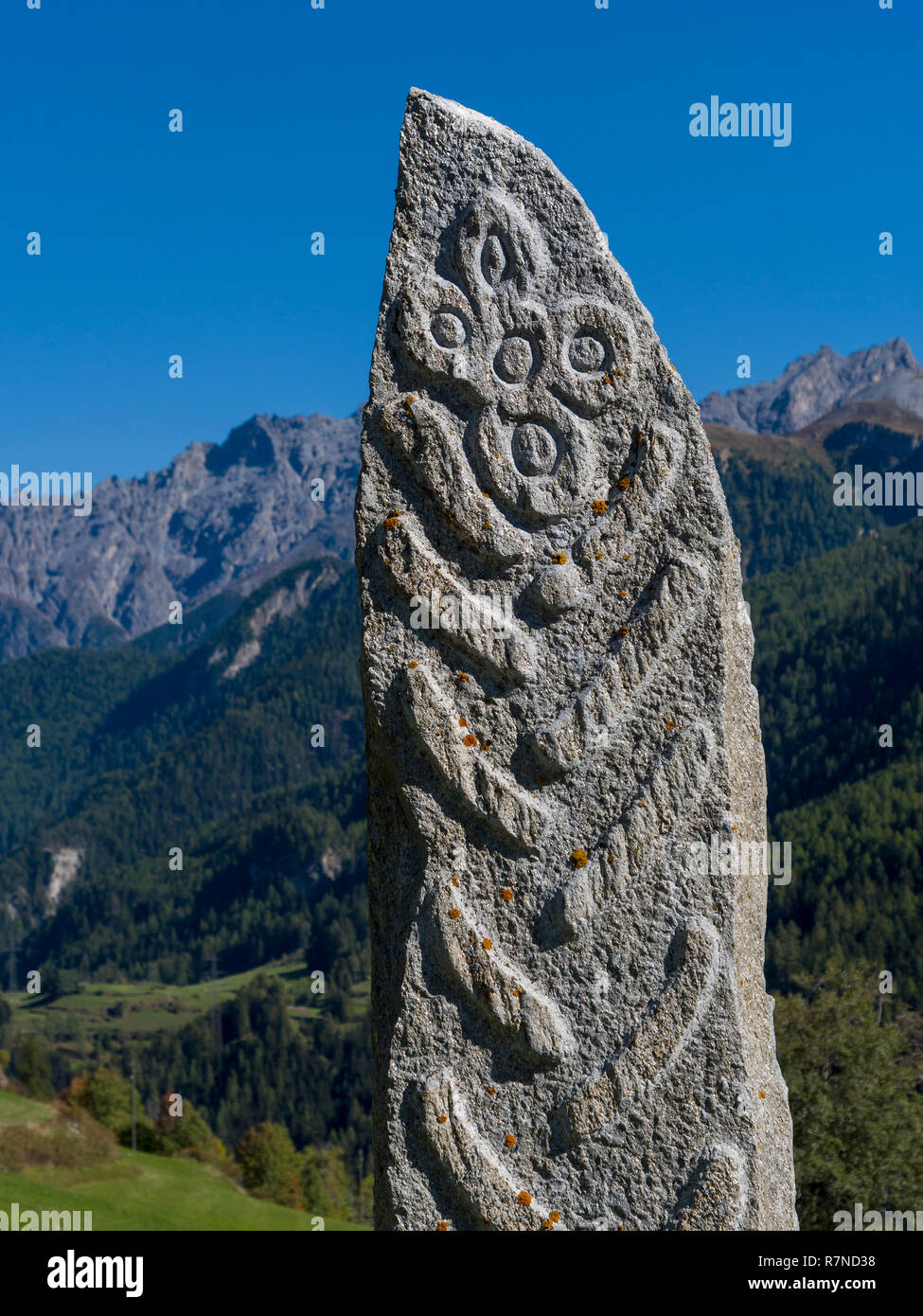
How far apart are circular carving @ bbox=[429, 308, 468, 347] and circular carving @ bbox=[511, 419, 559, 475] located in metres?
0.50

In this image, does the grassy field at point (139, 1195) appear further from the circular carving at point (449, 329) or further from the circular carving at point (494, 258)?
the circular carving at point (494, 258)

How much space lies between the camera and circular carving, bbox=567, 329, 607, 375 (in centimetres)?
574

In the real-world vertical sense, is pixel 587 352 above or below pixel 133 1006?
above

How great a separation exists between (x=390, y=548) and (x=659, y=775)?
1.58m

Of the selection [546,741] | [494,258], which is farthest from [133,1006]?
[494,258]

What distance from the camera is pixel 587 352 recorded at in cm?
574

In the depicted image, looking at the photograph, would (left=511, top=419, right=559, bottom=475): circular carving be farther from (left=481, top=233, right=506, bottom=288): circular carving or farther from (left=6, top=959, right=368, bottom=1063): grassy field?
(left=6, top=959, right=368, bottom=1063): grassy field

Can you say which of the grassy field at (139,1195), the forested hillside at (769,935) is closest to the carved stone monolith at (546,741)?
the grassy field at (139,1195)

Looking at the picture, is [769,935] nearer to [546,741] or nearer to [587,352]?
[546,741]

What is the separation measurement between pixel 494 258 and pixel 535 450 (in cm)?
91

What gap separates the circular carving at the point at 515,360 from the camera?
577cm

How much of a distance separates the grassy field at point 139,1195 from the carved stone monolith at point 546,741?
23.7 m

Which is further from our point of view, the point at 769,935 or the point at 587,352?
the point at 769,935
